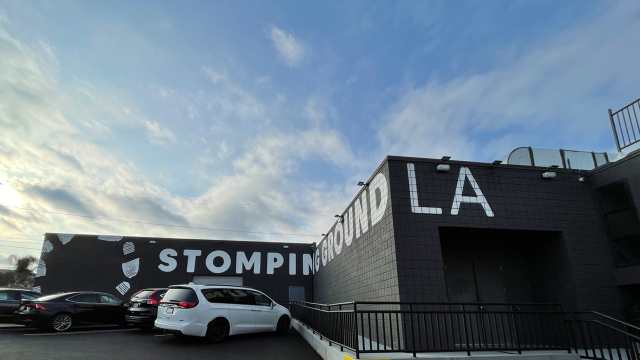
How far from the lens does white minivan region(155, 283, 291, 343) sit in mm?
8914

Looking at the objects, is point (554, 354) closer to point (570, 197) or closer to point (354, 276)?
point (570, 197)

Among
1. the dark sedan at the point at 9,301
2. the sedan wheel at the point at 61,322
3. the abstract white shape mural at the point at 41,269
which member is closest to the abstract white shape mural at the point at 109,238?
the abstract white shape mural at the point at 41,269

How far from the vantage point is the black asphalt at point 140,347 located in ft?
24.7

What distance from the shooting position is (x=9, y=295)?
11859 millimetres

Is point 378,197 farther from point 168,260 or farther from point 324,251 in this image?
point 168,260

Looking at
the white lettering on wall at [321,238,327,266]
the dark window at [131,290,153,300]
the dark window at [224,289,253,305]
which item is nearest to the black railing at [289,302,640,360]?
the dark window at [224,289,253,305]

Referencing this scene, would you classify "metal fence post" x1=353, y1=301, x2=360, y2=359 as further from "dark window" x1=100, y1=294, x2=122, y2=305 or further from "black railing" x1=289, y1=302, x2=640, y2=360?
"dark window" x1=100, y1=294, x2=122, y2=305

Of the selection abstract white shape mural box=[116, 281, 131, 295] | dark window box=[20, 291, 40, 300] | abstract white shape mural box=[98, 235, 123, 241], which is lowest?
dark window box=[20, 291, 40, 300]

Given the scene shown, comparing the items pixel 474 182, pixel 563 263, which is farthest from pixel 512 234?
pixel 474 182

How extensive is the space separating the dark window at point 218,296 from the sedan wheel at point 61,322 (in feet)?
16.2

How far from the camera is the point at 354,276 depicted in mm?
12086

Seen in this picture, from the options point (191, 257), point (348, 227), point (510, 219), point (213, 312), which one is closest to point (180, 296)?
point (213, 312)

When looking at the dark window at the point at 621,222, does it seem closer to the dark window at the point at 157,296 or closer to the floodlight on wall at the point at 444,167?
the floodlight on wall at the point at 444,167

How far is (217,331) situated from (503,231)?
8.14 meters
